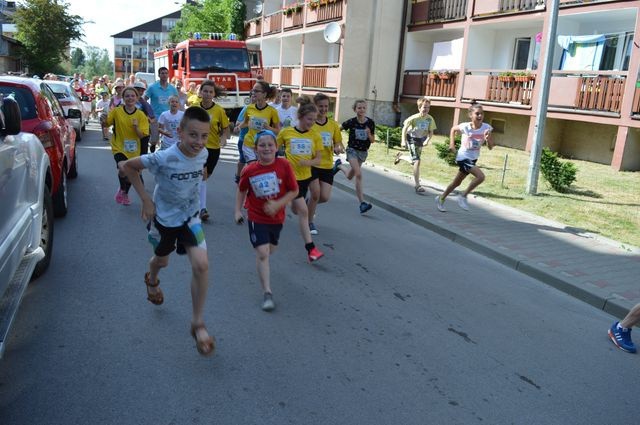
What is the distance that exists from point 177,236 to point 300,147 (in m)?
2.58

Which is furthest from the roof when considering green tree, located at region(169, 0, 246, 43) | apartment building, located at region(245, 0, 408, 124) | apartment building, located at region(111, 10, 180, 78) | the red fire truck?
the red fire truck

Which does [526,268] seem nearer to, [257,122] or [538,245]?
[538,245]

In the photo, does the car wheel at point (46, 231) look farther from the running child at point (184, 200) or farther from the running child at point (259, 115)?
the running child at point (259, 115)

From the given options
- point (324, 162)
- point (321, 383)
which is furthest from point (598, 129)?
point (321, 383)

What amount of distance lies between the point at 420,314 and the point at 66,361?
2794 millimetres

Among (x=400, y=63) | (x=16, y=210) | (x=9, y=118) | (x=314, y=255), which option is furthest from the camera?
(x=400, y=63)

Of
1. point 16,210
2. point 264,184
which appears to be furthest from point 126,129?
point 16,210

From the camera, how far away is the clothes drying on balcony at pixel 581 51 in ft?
52.8

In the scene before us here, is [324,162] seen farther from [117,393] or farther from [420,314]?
[117,393]

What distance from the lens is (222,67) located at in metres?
20.9

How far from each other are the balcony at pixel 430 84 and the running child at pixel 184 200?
59.0 ft

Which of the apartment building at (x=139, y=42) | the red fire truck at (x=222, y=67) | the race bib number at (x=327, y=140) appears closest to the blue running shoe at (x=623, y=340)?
the race bib number at (x=327, y=140)

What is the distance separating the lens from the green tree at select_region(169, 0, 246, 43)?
127ft

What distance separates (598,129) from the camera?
647 inches
